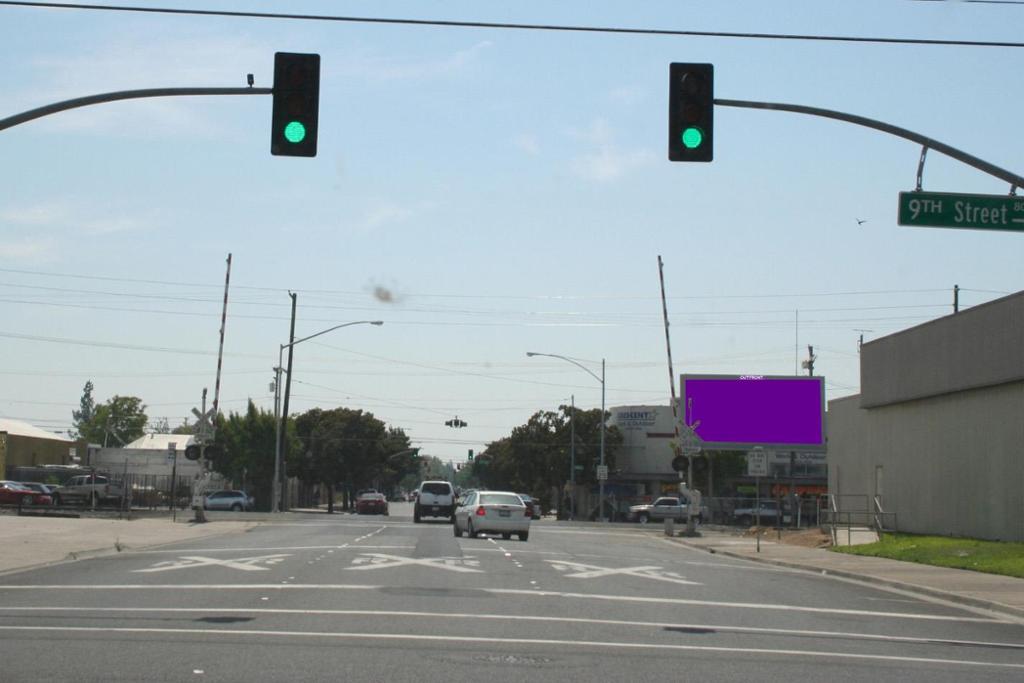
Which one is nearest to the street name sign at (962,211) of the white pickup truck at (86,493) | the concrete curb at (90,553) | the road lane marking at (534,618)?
the road lane marking at (534,618)

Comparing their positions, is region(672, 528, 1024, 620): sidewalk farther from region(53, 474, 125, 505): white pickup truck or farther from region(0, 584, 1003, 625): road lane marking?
region(53, 474, 125, 505): white pickup truck

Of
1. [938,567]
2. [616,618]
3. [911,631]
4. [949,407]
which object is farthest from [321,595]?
[949,407]

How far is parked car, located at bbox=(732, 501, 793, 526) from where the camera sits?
66.7 m

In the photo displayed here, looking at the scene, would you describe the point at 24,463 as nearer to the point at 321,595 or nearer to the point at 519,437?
the point at 519,437

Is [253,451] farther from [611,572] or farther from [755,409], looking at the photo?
[611,572]

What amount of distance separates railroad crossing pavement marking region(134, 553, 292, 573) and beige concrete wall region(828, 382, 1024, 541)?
1942 centimetres

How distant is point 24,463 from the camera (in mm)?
87625

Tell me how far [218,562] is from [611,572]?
300 inches

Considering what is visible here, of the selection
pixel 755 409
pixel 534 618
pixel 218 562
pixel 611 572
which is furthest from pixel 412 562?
pixel 755 409

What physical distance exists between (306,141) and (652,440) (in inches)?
3100

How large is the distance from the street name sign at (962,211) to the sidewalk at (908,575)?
591 cm

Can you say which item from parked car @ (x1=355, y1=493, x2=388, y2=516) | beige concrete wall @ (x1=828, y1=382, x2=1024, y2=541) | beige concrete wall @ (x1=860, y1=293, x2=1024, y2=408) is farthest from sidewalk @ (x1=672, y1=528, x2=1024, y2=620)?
parked car @ (x1=355, y1=493, x2=388, y2=516)

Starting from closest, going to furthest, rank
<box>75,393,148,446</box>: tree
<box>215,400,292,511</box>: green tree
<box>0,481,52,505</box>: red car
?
<box>0,481,52,505</box>: red car
<box>215,400,292,511</box>: green tree
<box>75,393,148,446</box>: tree

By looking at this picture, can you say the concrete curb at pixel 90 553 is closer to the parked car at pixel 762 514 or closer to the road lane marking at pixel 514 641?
the road lane marking at pixel 514 641
